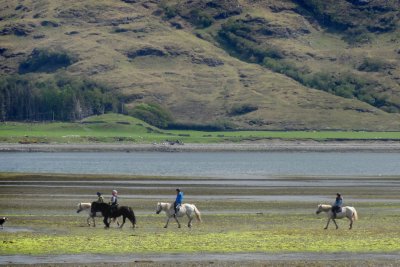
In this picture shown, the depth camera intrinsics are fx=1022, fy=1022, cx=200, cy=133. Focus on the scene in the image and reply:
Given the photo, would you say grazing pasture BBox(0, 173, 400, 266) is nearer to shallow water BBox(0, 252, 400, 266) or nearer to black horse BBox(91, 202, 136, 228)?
shallow water BBox(0, 252, 400, 266)

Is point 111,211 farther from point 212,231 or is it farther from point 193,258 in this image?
point 193,258

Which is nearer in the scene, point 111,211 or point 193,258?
point 193,258

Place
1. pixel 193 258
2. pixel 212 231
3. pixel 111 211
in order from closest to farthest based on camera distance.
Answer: pixel 193 258 < pixel 212 231 < pixel 111 211

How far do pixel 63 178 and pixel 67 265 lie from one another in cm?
8105

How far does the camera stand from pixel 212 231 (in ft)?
202

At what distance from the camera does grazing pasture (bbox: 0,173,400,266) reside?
50.1m

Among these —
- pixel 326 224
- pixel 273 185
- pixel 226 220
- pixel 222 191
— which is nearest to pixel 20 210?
pixel 226 220

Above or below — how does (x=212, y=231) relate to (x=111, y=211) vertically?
below

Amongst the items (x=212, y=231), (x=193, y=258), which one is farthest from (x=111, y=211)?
(x=193, y=258)

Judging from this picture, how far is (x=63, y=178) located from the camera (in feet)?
418

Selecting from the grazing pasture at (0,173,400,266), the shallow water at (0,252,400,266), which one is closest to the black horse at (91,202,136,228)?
the grazing pasture at (0,173,400,266)

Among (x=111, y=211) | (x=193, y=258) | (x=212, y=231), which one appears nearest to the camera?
(x=193, y=258)

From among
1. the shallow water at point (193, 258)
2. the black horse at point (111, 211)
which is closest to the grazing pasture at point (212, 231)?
the shallow water at point (193, 258)

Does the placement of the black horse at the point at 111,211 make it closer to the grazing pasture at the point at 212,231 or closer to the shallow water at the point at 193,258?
the grazing pasture at the point at 212,231
